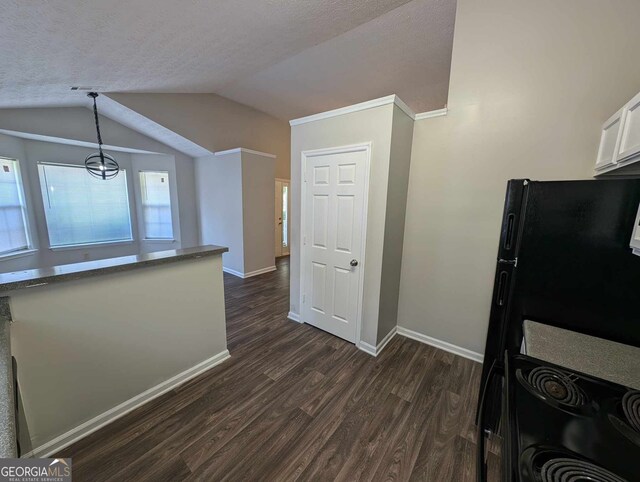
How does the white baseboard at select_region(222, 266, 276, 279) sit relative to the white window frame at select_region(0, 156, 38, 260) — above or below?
below

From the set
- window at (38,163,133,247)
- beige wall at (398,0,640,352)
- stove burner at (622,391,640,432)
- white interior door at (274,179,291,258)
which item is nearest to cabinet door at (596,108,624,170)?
beige wall at (398,0,640,352)

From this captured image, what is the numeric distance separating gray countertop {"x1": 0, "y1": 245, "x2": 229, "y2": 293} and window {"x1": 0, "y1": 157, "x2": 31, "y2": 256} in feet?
13.2

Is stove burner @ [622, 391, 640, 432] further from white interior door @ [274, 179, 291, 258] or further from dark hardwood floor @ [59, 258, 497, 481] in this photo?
white interior door @ [274, 179, 291, 258]

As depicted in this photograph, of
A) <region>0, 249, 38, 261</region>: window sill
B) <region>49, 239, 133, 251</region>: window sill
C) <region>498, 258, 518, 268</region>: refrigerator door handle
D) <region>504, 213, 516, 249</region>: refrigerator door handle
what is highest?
<region>504, 213, 516, 249</region>: refrigerator door handle

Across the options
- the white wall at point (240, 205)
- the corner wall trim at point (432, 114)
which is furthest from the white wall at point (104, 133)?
the corner wall trim at point (432, 114)

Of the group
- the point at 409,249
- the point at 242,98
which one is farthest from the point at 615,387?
the point at 242,98

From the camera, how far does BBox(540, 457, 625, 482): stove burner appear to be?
660 millimetres

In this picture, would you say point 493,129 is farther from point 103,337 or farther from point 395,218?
point 103,337

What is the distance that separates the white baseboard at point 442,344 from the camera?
8.17ft

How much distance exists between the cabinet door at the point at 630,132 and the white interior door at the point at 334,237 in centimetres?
157

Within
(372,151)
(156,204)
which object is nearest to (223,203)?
(156,204)

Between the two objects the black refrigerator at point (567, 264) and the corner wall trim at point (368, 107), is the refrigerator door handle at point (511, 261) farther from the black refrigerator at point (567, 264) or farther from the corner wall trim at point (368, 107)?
the corner wall trim at point (368, 107)

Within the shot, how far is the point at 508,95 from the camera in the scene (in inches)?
83.8

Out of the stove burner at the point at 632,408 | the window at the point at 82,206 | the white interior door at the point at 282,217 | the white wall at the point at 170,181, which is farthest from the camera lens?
the white interior door at the point at 282,217
